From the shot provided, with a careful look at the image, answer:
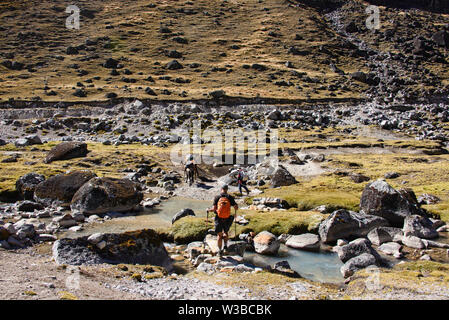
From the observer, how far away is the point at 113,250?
16.9 metres

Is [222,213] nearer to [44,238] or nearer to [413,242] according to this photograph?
[44,238]

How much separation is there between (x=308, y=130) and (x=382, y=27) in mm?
134467

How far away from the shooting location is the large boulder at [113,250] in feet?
52.2

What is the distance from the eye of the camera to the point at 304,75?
423 ft

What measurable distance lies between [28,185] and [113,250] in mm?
19597

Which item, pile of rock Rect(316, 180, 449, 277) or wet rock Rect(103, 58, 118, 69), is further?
wet rock Rect(103, 58, 118, 69)

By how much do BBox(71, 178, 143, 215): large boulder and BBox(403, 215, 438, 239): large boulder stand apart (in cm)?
2026

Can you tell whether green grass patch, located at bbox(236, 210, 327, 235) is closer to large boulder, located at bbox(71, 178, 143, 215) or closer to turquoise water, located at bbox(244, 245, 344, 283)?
turquoise water, located at bbox(244, 245, 344, 283)

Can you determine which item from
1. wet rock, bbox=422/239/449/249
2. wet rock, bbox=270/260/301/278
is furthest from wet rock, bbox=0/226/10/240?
wet rock, bbox=422/239/449/249

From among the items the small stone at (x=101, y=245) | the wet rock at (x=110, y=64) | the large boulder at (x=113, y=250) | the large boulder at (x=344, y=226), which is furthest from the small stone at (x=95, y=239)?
the wet rock at (x=110, y=64)

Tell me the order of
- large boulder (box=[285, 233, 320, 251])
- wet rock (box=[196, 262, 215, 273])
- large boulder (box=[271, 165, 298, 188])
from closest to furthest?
wet rock (box=[196, 262, 215, 273])
large boulder (box=[285, 233, 320, 251])
large boulder (box=[271, 165, 298, 188])

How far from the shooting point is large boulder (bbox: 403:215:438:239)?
22766 mm

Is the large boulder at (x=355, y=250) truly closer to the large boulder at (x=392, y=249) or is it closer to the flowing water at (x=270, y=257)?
the flowing water at (x=270, y=257)

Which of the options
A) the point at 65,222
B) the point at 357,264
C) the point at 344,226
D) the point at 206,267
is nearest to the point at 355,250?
the point at 357,264
